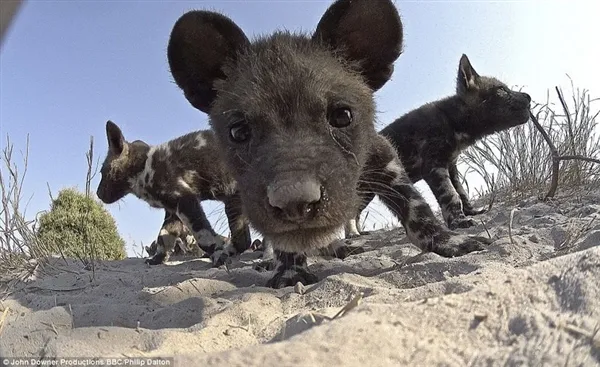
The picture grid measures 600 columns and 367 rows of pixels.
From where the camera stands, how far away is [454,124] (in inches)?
340

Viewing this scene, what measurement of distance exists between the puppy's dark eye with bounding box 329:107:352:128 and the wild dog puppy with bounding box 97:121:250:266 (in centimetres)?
345

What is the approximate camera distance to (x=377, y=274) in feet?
12.8

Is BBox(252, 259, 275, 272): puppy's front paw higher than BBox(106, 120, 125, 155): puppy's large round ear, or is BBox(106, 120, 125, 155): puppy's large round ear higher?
BBox(106, 120, 125, 155): puppy's large round ear

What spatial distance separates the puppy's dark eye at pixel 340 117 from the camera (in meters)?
3.64

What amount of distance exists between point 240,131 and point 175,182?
4.47m

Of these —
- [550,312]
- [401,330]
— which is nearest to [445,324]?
[401,330]

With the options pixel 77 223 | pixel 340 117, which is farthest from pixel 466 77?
pixel 77 223

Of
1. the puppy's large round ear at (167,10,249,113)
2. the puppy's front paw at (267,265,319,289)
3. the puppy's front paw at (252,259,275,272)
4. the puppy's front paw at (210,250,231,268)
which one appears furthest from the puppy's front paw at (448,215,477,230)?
the puppy's large round ear at (167,10,249,113)

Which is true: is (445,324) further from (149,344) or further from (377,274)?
(377,274)

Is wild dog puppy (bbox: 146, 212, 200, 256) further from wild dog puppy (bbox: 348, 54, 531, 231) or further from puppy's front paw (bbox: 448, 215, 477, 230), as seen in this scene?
puppy's front paw (bbox: 448, 215, 477, 230)

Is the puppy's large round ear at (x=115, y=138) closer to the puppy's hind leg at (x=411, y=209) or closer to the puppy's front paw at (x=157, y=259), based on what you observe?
the puppy's front paw at (x=157, y=259)

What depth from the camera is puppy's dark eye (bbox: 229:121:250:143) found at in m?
3.74

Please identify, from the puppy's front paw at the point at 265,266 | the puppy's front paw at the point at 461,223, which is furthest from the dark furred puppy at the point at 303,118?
the puppy's front paw at the point at 461,223

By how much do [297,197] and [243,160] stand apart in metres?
0.87
